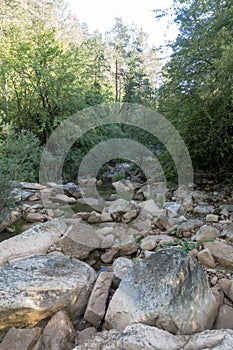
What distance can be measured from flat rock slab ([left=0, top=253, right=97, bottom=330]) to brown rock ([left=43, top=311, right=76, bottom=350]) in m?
0.08

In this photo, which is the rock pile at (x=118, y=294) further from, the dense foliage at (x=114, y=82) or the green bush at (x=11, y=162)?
the dense foliage at (x=114, y=82)

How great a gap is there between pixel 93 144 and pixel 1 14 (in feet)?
34.5

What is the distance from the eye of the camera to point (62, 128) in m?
8.21

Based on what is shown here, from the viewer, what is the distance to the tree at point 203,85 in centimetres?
360

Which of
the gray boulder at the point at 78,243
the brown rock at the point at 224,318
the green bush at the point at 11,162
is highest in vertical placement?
the green bush at the point at 11,162

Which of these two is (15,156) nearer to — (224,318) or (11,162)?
(11,162)

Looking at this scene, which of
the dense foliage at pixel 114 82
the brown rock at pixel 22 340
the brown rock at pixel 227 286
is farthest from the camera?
the dense foliage at pixel 114 82

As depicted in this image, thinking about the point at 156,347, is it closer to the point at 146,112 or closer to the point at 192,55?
the point at 192,55

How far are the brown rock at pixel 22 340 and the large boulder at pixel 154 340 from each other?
1.44 feet

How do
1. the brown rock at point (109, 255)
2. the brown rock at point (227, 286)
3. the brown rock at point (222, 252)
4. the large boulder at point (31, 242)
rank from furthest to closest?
the brown rock at point (109, 255)
the large boulder at point (31, 242)
the brown rock at point (222, 252)
the brown rock at point (227, 286)

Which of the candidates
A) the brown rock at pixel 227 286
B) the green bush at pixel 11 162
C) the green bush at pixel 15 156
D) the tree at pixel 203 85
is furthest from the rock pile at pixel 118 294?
the tree at pixel 203 85

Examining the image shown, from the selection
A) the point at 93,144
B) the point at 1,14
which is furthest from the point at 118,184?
the point at 1,14

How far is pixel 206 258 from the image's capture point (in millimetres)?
2342

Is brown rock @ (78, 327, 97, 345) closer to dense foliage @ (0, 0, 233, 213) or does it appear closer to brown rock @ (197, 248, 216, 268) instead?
brown rock @ (197, 248, 216, 268)
